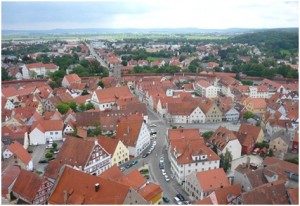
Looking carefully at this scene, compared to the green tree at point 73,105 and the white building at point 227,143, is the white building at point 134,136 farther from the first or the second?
the green tree at point 73,105

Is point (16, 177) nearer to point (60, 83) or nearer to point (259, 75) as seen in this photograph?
point (60, 83)

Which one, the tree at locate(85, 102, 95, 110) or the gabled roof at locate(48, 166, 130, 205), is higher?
the gabled roof at locate(48, 166, 130, 205)

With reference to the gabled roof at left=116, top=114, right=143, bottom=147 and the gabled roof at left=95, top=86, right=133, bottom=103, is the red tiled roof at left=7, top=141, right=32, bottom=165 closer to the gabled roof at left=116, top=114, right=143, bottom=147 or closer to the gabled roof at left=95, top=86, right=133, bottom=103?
the gabled roof at left=116, top=114, right=143, bottom=147

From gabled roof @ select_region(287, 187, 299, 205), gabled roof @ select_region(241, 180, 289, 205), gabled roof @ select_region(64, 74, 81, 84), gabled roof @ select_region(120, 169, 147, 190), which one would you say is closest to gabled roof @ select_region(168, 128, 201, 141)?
gabled roof @ select_region(120, 169, 147, 190)

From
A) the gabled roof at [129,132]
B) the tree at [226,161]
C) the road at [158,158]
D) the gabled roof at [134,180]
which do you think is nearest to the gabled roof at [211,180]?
A: the road at [158,158]

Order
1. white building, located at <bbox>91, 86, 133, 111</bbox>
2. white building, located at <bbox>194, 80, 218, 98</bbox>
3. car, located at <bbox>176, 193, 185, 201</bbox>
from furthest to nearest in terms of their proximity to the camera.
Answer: white building, located at <bbox>194, 80, 218, 98</bbox>
white building, located at <bbox>91, 86, 133, 111</bbox>
car, located at <bbox>176, 193, 185, 201</bbox>

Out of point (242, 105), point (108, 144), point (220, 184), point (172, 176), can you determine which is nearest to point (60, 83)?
point (242, 105)
